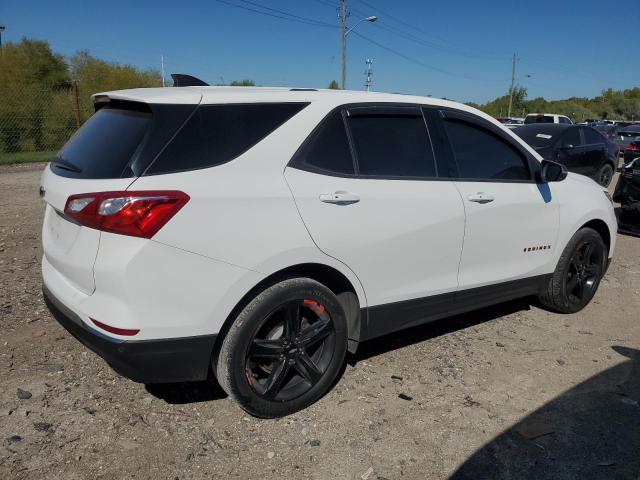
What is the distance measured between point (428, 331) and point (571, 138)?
8101 mm

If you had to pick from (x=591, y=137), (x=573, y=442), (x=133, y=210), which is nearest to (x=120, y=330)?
(x=133, y=210)

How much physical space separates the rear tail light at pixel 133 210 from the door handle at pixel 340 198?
783 mm

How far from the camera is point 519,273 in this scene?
396cm

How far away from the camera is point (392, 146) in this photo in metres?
3.21

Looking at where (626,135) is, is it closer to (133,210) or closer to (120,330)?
(133,210)

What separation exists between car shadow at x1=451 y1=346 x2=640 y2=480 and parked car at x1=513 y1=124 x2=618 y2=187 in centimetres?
731

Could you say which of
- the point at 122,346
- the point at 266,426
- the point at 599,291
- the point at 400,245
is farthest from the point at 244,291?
the point at 599,291

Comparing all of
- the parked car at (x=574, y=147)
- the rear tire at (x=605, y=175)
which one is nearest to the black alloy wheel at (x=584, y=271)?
the parked car at (x=574, y=147)

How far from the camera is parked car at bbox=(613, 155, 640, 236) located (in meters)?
7.71

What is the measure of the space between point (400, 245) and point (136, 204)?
1.54 meters

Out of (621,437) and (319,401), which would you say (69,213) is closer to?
(319,401)

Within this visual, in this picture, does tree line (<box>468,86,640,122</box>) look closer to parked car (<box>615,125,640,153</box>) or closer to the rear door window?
parked car (<box>615,125,640,153</box>)

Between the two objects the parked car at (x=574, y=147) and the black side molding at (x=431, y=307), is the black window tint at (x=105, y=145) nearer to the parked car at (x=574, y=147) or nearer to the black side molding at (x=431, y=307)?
the black side molding at (x=431, y=307)

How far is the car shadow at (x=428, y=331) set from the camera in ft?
12.4
